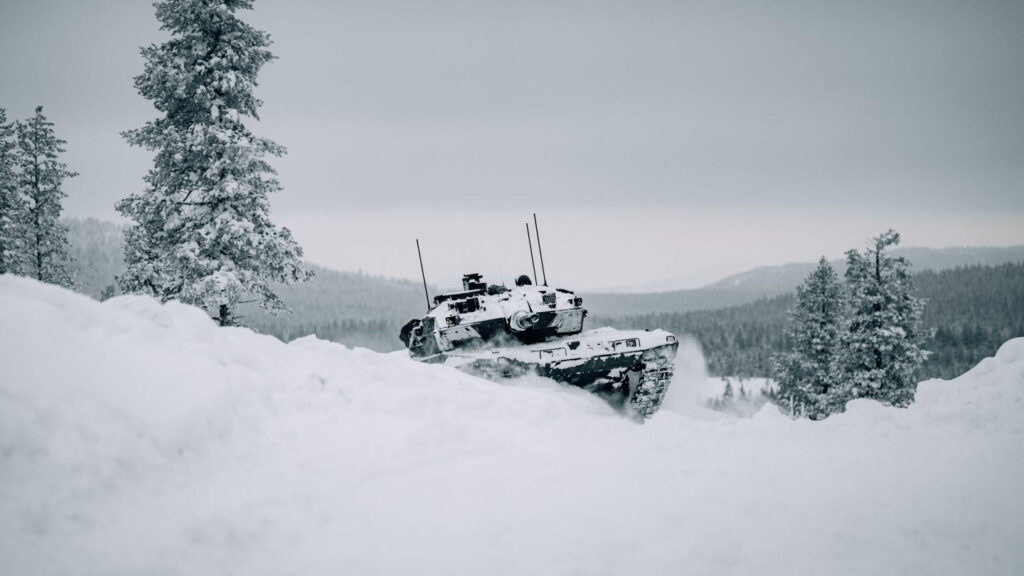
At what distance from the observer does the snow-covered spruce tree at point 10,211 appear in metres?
19.3

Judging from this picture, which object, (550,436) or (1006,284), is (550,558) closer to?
(550,436)

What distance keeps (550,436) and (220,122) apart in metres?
12.9

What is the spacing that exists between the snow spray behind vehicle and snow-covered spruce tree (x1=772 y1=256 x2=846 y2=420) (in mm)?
14959

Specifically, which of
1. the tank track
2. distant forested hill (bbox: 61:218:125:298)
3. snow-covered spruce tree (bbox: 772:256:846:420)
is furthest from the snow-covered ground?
distant forested hill (bbox: 61:218:125:298)

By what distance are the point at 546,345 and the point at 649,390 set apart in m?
2.69

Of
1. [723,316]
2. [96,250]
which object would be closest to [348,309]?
[96,250]

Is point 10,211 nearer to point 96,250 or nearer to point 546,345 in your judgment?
point 546,345

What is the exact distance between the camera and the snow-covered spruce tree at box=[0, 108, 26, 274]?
19.3m

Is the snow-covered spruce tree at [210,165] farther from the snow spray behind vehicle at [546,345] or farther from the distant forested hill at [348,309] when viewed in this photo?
the distant forested hill at [348,309]

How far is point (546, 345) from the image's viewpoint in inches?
501

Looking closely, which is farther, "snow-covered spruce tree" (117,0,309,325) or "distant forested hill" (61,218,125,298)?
"distant forested hill" (61,218,125,298)

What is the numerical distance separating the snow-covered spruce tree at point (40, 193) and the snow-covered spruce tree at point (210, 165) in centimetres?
888

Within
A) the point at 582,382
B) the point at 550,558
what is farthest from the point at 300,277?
the point at 550,558

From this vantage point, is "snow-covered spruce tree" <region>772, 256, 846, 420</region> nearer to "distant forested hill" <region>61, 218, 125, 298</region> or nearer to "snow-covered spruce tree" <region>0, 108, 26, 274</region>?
"snow-covered spruce tree" <region>0, 108, 26, 274</region>
